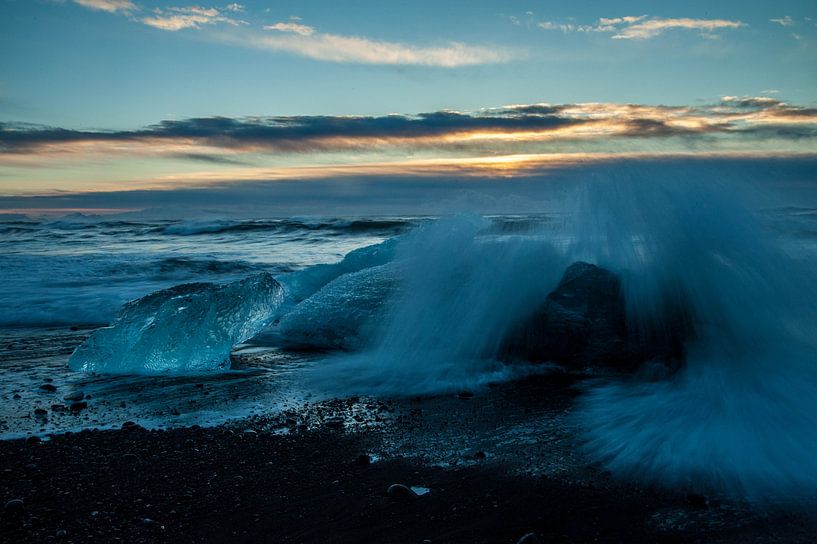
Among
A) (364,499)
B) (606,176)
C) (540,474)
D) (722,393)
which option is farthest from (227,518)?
(606,176)

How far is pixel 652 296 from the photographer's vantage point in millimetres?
5234

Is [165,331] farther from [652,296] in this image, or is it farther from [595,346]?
[652,296]

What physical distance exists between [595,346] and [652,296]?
0.74 metres

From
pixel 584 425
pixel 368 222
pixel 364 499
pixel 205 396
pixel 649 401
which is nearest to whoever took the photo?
pixel 364 499

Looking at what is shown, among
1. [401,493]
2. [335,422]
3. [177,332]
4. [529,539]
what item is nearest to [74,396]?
[177,332]

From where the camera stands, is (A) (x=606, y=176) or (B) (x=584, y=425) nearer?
(B) (x=584, y=425)

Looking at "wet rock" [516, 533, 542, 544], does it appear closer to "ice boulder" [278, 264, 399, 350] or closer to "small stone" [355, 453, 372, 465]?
"small stone" [355, 453, 372, 465]

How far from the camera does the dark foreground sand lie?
2.37m

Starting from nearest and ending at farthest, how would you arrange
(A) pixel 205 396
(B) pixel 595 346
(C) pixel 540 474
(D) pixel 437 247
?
(C) pixel 540 474, (A) pixel 205 396, (B) pixel 595 346, (D) pixel 437 247

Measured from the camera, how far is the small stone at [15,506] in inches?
101

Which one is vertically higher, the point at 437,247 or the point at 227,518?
the point at 437,247

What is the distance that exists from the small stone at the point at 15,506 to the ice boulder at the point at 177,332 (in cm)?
242

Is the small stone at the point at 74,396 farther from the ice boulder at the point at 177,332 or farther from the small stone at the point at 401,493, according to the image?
the small stone at the point at 401,493

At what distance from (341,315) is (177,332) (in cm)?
153
